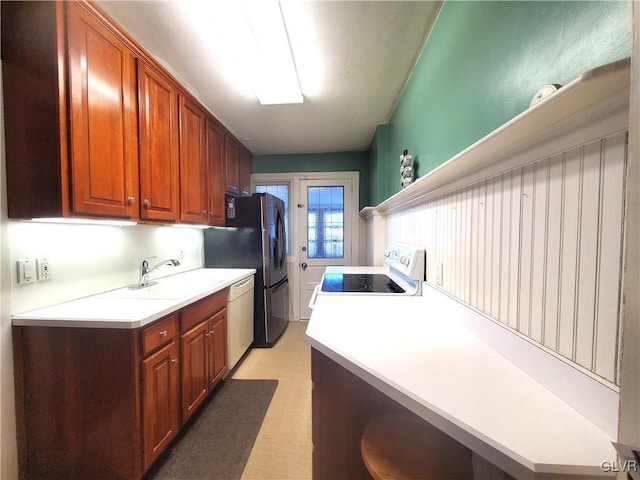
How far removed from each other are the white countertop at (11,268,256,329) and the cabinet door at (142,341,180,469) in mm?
226

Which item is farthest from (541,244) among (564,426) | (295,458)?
(295,458)

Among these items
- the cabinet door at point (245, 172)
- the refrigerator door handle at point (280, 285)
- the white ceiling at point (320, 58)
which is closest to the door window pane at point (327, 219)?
the refrigerator door handle at point (280, 285)

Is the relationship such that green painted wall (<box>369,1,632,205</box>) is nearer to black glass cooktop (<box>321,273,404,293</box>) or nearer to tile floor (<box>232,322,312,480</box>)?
black glass cooktop (<box>321,273,404,293</box>)

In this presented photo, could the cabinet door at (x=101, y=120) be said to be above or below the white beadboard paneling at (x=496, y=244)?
above

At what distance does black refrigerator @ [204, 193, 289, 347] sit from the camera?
2.55m

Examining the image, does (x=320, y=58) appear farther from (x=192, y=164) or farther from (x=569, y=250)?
(x=569, y=250)

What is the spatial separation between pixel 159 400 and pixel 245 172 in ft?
8.67

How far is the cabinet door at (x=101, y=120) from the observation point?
3.65ft

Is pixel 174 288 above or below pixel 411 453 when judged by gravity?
above

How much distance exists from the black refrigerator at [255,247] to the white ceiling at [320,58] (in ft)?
2.91

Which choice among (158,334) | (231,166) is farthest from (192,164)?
(158,334)

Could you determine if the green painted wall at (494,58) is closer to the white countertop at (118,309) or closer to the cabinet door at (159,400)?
the white countertop at (118,309)

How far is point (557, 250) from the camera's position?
0.59m

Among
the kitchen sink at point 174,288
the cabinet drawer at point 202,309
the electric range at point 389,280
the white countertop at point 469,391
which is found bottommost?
the cabinet drawer at point 202,309
